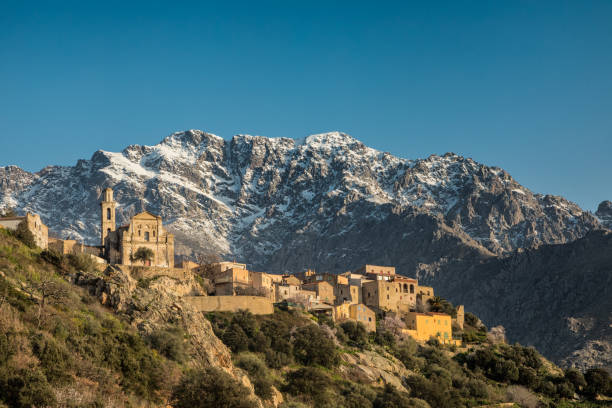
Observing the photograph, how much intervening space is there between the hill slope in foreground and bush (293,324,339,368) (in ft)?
0.40

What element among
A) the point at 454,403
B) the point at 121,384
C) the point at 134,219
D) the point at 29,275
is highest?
the point at 134,219

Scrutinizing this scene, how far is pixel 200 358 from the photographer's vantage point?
193ft

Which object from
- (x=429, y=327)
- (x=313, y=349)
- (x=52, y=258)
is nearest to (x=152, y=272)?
(x=52, y=258)

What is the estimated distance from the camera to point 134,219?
317ft

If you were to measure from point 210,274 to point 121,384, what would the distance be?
58.0 meters

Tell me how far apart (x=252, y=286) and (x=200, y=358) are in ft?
140

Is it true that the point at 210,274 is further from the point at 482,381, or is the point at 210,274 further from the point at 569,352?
the point at 569,352

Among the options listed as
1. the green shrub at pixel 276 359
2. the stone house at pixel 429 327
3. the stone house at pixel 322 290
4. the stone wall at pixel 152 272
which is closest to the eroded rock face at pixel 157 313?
the green shrub at pixel 276 359

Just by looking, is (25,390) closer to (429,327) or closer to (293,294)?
(293,294)

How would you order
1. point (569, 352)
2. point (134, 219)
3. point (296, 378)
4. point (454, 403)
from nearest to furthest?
point (296, 378)
point (454, 403)
point (134, 219)
point (569, 352)

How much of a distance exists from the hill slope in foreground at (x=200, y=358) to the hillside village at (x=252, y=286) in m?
3.43

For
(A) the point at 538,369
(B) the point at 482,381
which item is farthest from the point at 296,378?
(A) the point at 538,369

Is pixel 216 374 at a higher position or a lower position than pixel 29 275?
lower

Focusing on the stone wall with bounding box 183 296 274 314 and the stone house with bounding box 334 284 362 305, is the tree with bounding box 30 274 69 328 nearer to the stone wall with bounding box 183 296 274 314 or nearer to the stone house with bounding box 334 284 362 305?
the stone wall with bounding box 183 296 274 314
